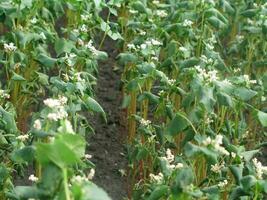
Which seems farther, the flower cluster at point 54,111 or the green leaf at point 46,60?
the green leaf at point 46,60

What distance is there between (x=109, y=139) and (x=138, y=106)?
324 millimetres

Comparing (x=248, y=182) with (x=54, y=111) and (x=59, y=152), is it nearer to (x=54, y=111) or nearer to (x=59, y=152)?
(x=54, y=111)

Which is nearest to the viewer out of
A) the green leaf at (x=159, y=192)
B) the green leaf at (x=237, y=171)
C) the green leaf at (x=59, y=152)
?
the green leaf at (x=59, y=152)

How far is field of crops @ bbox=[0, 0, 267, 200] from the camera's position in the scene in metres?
2.37

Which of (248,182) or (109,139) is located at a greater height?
(248,182)

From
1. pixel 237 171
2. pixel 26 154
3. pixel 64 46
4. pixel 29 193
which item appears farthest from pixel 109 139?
pixel 29 193

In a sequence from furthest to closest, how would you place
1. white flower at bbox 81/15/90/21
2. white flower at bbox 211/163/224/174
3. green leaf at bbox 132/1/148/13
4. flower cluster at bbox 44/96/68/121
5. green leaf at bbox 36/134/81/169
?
1. green leaf at bbox 132/1/148/13
2. white flower at bbox 81/15/90/21
3. white flower at bbox 211/163/224/174
4. flower cluster at bbox 44/96/68/121
5. green leaf at bbox 36/134/81/169

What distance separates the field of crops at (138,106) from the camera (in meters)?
2.37

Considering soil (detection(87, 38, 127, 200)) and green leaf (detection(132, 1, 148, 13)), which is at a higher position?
green leaf (detection(132, 1, 148, 13))

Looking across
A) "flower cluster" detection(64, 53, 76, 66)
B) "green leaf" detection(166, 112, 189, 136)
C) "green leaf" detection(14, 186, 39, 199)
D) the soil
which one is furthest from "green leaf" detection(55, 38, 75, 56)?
"green leaf" detection(14, 186, 39, 199)

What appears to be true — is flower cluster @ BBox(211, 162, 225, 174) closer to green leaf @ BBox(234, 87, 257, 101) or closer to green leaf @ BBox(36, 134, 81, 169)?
green leaf @ BBox(234, 87, 257, 101)

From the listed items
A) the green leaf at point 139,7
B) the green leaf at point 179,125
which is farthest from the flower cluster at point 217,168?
the green leaf at point 139,7

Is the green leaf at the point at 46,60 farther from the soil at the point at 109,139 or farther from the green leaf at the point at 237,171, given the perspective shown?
the green leaf at the point at 237,171

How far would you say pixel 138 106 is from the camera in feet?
13.8
